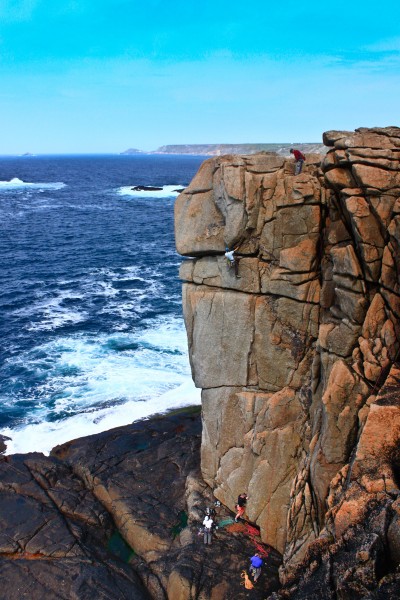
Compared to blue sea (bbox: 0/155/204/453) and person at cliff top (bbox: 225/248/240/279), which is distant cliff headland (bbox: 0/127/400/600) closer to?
person at cliff top (bbox: 225/248/240/279)

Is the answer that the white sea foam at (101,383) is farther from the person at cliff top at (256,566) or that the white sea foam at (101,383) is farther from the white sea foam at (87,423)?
the person at cliff top at (256,566)

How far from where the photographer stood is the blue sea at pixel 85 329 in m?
34.8

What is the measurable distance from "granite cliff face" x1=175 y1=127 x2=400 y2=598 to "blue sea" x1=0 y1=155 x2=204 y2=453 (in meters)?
12.4

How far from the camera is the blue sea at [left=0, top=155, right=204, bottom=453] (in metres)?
34.8

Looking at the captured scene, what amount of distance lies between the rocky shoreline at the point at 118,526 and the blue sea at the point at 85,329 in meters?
4.30

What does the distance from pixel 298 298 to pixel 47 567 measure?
15.7 m

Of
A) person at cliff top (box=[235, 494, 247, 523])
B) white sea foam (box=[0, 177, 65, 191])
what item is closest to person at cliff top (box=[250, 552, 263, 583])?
person at cliff top (box=[235, 494, 247, 523])

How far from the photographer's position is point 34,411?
35000 millimetres

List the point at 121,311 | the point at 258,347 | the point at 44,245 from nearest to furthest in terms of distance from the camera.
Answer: the point at 258,347 < the point at 121,311 < the point at 44,245

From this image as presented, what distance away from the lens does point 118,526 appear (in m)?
24.2

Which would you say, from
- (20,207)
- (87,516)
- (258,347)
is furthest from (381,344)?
(20,207)

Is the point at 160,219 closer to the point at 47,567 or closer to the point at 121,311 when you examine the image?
the point at 121,311

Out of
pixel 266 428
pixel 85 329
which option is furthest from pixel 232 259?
pixel 85 329

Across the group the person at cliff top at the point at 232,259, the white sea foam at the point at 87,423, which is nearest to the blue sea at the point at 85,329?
the white sea foam at the point at 87,423
